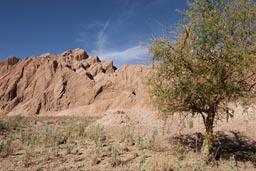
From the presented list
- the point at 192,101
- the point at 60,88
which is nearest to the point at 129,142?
the point at 192,101

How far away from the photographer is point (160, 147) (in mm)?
11617

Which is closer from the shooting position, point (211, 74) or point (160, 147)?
point (211, 74)

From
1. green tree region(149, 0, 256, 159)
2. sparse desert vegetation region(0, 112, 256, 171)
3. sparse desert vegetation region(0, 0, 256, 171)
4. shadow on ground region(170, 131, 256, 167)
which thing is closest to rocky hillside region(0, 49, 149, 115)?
shadow on ground region(170, 131, 256, 167)

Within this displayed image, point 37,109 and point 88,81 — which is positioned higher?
point 88,81

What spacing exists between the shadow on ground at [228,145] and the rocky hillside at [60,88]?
45.7 m

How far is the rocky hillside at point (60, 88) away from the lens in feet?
215

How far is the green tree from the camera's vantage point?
8.74 metres

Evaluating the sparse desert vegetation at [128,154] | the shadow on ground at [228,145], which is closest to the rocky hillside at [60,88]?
the shadow on ground at [228,145]

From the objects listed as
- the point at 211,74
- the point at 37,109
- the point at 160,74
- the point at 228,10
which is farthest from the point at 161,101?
the point at 37,109

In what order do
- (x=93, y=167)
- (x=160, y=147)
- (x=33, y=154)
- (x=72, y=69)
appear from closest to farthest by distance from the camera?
(x=93, y=167) < (x=33, y=154) < (x=160, y=147) < (x=72, y=69)

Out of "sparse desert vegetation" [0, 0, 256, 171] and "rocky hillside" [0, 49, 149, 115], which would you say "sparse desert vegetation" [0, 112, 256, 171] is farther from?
"rocky hillside" [0, 49, 149, 115]

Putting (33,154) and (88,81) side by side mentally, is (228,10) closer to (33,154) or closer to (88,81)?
(33,154)

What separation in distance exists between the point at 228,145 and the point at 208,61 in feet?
18.9

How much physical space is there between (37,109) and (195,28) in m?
65.5
